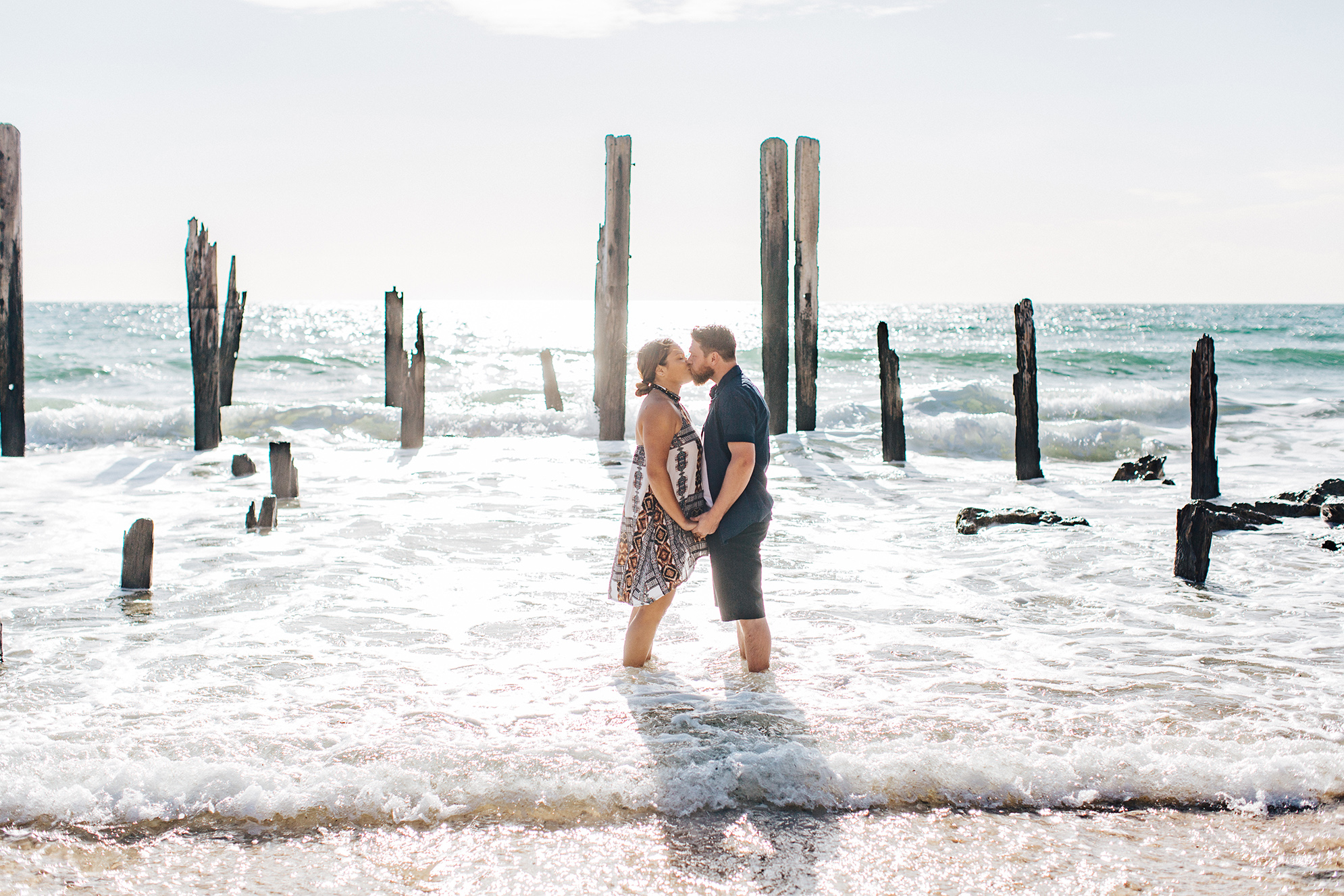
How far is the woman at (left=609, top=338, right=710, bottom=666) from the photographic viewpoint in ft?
13.2

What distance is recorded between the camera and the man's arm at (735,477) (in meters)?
3.97

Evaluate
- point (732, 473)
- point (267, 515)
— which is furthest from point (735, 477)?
point (267, 515)

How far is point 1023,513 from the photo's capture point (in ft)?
25.7

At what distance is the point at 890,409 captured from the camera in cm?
1165

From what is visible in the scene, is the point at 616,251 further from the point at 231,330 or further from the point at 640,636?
the point at 640,636

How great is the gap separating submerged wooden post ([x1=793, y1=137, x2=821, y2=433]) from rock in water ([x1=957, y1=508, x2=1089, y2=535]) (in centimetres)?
408

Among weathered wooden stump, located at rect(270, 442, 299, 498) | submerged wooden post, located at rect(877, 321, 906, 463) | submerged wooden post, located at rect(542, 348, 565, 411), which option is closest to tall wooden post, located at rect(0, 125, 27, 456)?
weathered wooden stump, located at rect(270, 442, 299, 498)

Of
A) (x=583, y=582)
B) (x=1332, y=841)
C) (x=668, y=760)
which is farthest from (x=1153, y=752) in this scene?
(x=583, y=582)

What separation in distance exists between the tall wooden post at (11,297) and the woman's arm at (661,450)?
925 centimetres

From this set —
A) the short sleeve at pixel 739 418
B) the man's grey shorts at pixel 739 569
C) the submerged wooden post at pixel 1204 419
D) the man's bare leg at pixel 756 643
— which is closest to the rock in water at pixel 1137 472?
the submerged wooden post at pixel 1204 419

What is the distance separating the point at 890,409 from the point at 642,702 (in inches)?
324

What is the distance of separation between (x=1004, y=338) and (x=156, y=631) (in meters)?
48.2

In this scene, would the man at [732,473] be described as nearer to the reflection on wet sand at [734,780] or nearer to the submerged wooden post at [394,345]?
the reflection on wet sand at [734,780]

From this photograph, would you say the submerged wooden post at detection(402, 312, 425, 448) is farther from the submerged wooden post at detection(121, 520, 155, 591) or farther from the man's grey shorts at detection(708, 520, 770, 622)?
the man's grey shorts at detection(708, 520, 770, 622)
